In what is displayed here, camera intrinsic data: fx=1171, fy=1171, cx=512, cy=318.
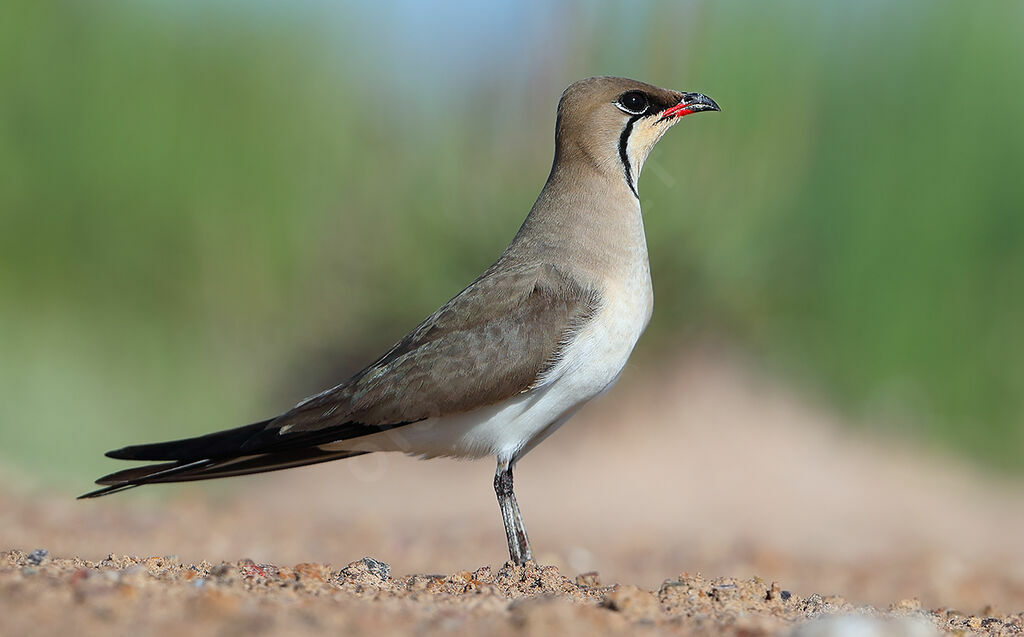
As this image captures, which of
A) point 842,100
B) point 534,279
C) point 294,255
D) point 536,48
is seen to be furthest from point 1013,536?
point 294,255

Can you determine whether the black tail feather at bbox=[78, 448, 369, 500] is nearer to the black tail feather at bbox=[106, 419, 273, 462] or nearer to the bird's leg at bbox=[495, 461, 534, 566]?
the black tail feather at bbox=[106, 419, 273, 462]

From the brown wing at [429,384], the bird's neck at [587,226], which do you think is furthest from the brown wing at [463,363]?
the bird's neck at [587,226]

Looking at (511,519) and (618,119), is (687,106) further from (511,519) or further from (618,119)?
(511,519)

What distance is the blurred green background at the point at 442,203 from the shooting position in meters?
9.52

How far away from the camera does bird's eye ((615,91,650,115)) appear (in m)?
5.25

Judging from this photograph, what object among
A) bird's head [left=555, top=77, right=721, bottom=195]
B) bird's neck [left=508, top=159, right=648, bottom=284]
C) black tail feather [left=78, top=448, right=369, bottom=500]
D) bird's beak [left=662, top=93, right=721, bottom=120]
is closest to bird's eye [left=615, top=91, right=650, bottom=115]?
bird's head [left=555, top=77, right=721, bottom=195]

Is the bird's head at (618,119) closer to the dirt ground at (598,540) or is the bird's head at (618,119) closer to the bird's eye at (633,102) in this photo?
the bird's eye at (633,102)

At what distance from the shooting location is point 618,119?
17.2 ft

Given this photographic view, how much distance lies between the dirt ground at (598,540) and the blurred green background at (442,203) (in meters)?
0.68

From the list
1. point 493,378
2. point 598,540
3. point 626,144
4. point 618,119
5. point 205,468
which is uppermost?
point 618,119

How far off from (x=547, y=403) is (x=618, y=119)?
55.3 inches

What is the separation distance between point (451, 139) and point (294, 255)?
2.85 metres

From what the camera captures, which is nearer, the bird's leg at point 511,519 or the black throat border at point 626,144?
the bird's leg at point 511,519

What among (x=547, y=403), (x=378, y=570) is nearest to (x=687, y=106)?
(x=547, y=403)
